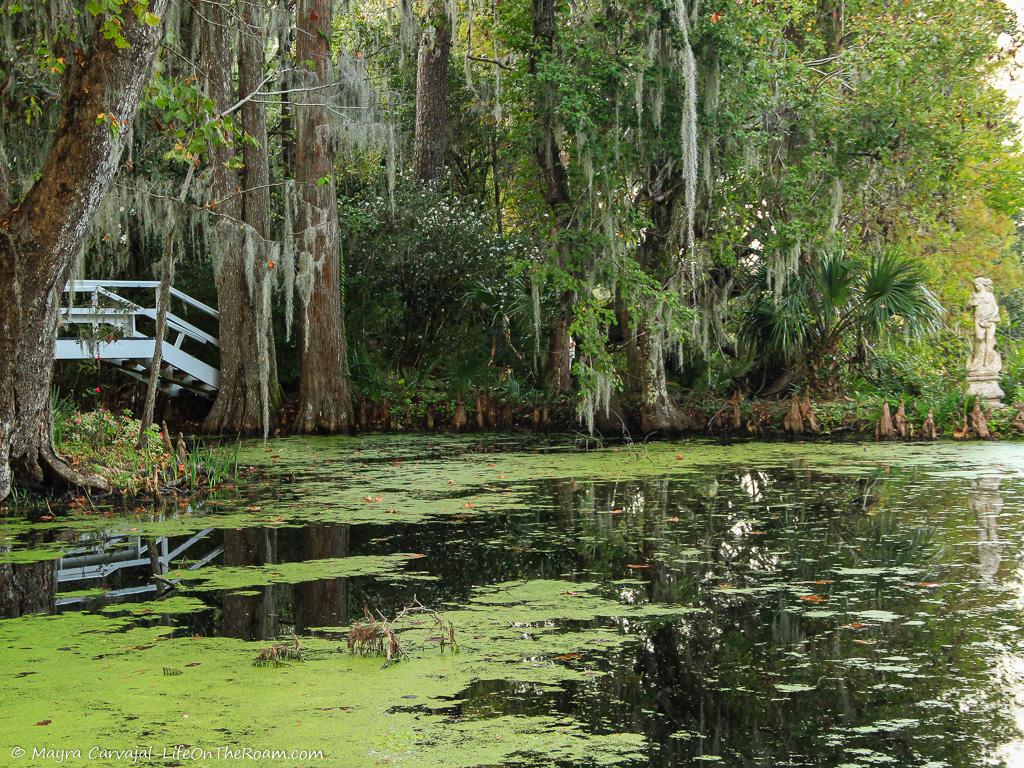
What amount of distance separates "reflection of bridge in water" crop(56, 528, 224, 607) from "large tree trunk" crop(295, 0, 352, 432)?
25.5ft

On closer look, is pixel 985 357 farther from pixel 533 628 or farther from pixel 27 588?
pixel 27 588

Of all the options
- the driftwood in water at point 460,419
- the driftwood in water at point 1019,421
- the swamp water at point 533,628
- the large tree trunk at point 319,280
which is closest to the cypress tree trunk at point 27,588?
the swamp water at point 533,628

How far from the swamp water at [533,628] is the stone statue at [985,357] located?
4817 millimetres

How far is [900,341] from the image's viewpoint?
618 inches

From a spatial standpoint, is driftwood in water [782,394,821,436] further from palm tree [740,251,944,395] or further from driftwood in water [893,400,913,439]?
palm tree [740,251,944,395]

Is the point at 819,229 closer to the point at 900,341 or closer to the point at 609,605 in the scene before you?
the point at 900,341

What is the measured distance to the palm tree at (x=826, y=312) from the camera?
14797mm

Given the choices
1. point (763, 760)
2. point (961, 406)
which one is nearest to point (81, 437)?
point (763, 760)

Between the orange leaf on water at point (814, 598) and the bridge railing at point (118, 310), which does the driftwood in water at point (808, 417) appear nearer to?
the bridge railing at point (118, 310)

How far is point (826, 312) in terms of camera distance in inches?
598

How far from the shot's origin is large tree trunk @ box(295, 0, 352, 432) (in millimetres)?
15219

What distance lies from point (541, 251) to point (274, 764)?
482 inches

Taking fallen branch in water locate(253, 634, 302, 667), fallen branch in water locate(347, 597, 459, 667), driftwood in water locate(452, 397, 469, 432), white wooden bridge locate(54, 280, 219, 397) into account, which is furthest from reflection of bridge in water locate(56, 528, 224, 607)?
driftwood in water locate(452, 397, 469, 432)

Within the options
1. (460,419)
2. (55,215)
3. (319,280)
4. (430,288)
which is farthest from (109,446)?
(430,288)
